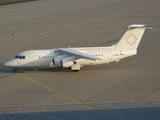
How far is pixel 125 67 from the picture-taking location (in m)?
46.6

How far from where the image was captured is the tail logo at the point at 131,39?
46125 millimetres

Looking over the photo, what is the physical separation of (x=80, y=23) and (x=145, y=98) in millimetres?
50009

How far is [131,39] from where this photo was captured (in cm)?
4612

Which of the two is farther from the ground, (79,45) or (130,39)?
(130,39)

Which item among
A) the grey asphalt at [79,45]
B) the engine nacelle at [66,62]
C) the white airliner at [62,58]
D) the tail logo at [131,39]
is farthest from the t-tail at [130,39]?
the engine nacelle at [66,62]

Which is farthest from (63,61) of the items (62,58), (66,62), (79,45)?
(79,45)

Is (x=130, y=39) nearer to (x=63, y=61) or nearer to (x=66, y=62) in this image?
(x=66, y=62)

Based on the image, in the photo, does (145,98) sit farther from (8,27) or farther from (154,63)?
(8,27)

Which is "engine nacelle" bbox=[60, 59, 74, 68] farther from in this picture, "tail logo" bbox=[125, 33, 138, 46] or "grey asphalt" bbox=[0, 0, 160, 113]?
"tail logo" bbox=[125, 33, 138, 46]

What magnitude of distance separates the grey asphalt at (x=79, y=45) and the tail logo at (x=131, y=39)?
328 centimetres

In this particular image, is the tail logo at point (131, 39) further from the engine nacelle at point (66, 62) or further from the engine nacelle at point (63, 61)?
the engine nacelle at point (66, 62)

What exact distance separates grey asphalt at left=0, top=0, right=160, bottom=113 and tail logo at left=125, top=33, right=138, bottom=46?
3.28 meters

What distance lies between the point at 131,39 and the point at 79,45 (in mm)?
16567

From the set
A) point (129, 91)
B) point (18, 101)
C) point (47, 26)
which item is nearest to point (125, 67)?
point (129, 91)
